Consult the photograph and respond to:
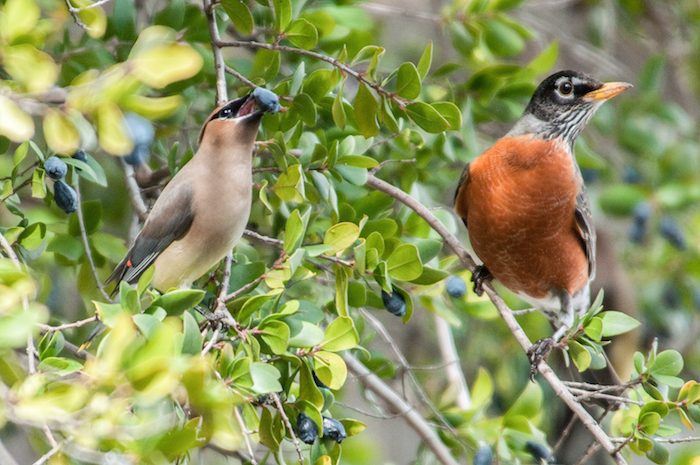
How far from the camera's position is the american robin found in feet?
10.4

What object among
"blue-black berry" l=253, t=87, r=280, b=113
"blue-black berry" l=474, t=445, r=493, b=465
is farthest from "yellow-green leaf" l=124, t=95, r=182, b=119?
"blue-black berry" l=474, t=445, r=493, b=465

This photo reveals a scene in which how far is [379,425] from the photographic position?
6.31m

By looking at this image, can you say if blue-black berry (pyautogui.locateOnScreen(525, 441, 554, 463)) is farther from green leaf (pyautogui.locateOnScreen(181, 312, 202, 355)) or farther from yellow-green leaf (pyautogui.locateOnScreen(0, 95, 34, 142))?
yellow-green leaf (pyautogui.locateOnScreen(0, 95, 34, 142))

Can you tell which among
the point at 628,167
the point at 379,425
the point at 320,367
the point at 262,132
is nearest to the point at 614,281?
the point at 628,167

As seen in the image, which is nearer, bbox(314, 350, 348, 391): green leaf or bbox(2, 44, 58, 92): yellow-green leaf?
bbox(2, 44, 58, 92): yellow-green leaf

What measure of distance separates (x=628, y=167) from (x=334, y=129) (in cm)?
240

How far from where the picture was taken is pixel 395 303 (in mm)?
2539

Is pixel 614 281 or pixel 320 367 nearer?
pixel 320 367

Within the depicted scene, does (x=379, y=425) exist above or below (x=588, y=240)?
below

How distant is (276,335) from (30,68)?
0.76m

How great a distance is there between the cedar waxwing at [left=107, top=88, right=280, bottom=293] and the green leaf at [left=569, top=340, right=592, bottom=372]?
80 centimetres

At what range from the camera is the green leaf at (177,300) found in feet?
5.90

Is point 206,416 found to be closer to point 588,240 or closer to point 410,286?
point 410,286

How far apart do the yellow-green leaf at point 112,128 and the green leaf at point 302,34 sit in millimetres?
1189
